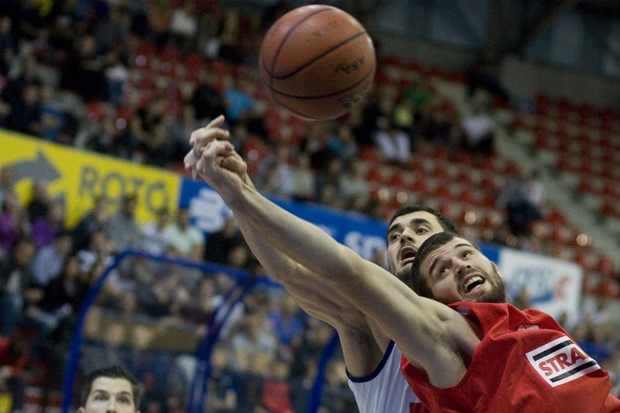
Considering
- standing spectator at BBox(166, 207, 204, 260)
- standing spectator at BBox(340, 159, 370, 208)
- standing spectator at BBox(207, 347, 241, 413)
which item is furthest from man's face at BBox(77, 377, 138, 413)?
standing spectator at BBox(340, 159, 370, 208)

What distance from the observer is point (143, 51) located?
13.9 meters

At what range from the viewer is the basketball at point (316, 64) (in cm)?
409

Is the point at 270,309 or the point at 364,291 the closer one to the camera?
the point at 364,291

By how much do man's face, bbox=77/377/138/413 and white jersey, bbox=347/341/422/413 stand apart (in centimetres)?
162

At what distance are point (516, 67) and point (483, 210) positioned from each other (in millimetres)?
5453

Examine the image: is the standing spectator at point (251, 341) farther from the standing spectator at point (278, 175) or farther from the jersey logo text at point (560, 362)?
the standing spectator at point (278, 175)

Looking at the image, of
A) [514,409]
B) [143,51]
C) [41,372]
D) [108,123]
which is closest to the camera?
[514,409]

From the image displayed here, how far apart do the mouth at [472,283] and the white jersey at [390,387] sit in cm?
33

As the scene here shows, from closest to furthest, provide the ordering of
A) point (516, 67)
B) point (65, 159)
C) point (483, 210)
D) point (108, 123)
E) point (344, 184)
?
point (65, 159) → point (108, 123) → point (344, 184) → point (483, 210) → point (516, 67)

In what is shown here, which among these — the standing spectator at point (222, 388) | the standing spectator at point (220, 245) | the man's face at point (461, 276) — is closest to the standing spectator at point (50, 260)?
the standing spectator at point (220, 245)

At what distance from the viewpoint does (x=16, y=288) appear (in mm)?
7707

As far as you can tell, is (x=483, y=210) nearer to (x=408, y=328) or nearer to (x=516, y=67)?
(x=516, y=67)

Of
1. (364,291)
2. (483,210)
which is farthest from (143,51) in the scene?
(364,291)

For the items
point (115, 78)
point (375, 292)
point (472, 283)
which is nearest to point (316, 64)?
point (472, 283)
